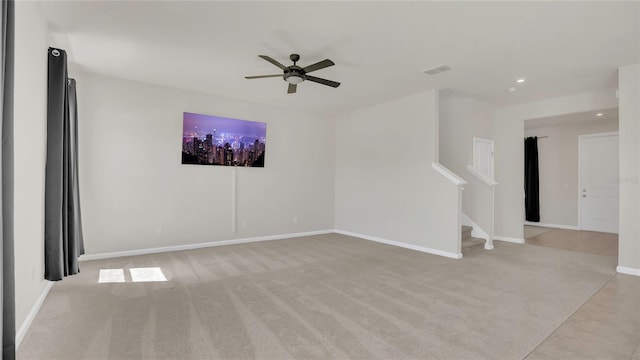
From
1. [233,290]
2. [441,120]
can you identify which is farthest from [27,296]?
[441,120]

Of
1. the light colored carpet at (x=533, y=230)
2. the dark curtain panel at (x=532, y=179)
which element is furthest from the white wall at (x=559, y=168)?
the light colored carpet at (x=533, y=230)

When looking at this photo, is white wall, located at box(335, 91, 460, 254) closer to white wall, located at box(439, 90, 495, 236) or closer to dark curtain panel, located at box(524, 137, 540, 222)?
white wall, located at box(439, 90, 495, 236)

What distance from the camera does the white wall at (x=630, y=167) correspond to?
4.12 metres

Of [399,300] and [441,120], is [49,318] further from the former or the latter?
[441,120]

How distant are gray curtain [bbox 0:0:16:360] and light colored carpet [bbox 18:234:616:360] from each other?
26.1 inches

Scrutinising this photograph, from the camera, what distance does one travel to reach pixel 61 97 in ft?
10.5

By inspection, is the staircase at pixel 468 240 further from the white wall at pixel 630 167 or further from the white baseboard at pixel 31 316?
the white baseboard at pixel 31 316

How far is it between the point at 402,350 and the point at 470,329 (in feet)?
2.35

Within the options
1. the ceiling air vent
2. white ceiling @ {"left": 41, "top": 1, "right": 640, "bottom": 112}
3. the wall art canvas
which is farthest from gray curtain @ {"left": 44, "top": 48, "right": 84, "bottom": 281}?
the ceiling air vent

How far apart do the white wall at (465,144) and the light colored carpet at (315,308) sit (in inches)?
56.2

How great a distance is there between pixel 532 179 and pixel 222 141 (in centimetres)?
842

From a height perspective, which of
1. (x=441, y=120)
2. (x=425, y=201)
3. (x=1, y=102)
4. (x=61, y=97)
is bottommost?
(x=425, y=201)

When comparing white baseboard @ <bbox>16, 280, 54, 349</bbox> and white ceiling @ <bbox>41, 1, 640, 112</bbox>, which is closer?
white baseboard @ <bbox>16, 280, 54, 349</bbox>

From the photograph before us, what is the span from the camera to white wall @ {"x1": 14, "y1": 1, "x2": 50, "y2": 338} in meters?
2.33
